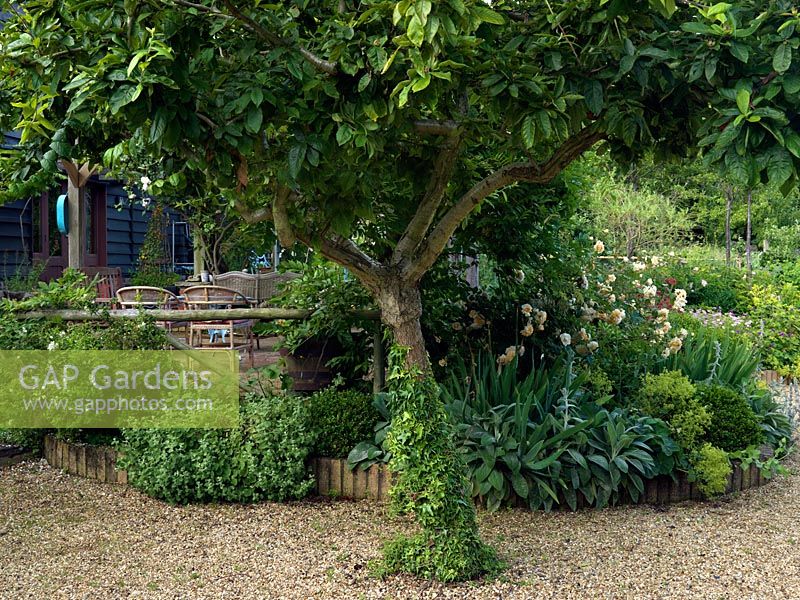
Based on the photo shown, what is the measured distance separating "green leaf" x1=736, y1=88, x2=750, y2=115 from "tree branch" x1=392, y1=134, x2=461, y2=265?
1387 millimetres

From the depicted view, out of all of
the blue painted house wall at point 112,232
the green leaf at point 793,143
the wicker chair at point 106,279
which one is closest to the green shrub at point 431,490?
the green leaf at point 793,143

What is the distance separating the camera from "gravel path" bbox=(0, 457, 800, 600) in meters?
3.03

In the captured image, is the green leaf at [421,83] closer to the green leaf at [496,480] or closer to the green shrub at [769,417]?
the green leaf at [496,480]

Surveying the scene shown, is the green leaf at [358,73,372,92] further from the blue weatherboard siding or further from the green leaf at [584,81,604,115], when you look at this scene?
the blue weatherboard siding

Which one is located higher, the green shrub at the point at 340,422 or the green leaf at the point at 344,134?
the green leaf at the point at 344,134

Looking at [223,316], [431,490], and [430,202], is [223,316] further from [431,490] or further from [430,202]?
[431,490]

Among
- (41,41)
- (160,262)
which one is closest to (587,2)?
(41,41)

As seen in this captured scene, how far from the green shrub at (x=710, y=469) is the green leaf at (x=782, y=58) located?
8.12ft

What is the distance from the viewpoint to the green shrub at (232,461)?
13.0 feet

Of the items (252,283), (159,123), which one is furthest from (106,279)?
(159,123)

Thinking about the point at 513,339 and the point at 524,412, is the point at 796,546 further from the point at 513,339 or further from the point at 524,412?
the point at 513,339

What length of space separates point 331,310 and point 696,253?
462 inches

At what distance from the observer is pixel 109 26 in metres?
2.35

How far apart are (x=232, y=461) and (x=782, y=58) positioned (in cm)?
314
